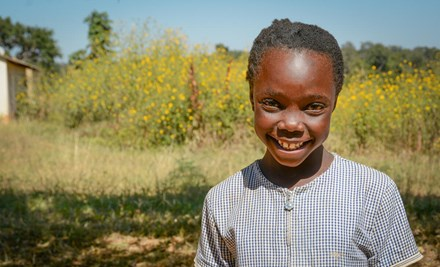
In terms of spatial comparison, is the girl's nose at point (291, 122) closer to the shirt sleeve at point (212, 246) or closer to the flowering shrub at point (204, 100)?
the shirt sleeve at point (212, 246)

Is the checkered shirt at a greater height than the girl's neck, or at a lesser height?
lesser

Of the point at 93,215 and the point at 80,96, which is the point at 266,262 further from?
the point at 80,96

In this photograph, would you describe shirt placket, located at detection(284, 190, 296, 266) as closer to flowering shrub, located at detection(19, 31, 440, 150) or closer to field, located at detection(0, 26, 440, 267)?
field, located at detection(0, 26, 440, 267)

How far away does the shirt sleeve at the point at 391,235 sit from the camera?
127 cm

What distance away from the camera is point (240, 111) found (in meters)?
8.23

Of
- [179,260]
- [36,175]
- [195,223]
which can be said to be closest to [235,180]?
[179,260]

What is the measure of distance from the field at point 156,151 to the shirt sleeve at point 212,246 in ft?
7.47

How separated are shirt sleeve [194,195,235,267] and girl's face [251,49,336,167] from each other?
30 centimetres

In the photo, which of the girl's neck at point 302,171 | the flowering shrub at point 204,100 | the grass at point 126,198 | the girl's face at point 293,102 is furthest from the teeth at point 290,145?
the flowering shrub at point 204,100

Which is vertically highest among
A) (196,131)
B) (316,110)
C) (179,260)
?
(316,110)

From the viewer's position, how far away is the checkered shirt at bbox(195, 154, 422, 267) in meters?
1.25

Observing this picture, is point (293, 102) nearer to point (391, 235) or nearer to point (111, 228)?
point (391, 235)

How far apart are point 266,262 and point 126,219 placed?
336cm

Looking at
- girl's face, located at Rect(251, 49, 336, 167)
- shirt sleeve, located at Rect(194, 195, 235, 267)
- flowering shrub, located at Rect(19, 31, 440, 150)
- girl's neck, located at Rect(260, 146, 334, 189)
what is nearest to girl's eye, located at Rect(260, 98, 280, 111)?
girl's face, located at Rect(251, 49, 336, 167)
